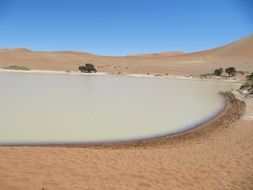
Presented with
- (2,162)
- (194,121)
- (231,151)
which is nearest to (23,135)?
(2,162)

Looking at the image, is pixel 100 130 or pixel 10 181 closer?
pixel 10 181

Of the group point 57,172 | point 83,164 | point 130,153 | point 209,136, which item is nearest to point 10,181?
point 57,172

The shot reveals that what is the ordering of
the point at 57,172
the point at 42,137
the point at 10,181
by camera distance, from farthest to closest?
the point at 42,137, the point at 57,172, the point at 10,181

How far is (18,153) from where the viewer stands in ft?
29.0

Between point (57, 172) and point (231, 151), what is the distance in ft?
16.9

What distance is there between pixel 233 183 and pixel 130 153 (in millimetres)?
2803

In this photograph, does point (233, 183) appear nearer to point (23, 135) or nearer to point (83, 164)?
point (83, 164)

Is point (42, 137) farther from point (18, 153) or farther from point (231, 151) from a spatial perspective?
point (231, 151)

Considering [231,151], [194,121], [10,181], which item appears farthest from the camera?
[194,121]

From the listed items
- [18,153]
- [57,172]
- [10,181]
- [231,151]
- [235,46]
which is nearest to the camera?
[10,181]

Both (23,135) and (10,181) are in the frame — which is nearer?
(10,181)

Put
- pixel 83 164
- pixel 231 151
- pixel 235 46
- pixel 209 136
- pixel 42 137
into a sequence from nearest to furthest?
pixel 83 164 → pixel 231 151 → pixel 42 137 → pixel 209 136 → pixel 235 46

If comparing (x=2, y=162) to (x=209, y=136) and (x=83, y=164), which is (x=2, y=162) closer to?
(x=83, y=164)

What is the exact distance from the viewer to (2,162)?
800 cm
